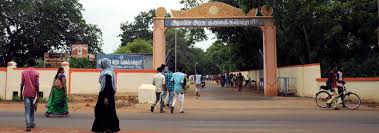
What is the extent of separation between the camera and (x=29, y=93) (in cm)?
1154

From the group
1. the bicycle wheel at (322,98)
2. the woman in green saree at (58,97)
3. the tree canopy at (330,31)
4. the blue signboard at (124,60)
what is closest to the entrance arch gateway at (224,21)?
the tree canopy at (330,31)

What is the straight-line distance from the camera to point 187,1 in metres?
37.9

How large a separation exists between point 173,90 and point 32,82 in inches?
256

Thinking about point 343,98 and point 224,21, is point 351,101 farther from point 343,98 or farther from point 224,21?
point 224,21

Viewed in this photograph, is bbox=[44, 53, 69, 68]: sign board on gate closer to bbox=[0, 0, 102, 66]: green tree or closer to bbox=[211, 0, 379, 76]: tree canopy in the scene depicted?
bbox=[211, 0, 379, 76]: tree canopy

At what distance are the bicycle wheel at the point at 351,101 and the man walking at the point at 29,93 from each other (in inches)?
476

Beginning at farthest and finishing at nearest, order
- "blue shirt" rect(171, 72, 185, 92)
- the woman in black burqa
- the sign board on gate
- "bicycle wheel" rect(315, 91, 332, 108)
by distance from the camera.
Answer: the sign board on gate < "bicycle wheel" rect(315, 91, 332, 108) < "blue shirt" rect(171, 72, 185, 92) < the woman in black burqa

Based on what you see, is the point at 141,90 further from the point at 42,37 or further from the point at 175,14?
the point at 42,37

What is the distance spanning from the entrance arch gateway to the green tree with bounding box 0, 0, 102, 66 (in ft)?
77.4

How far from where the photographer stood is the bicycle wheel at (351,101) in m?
19.1

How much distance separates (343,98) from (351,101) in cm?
195

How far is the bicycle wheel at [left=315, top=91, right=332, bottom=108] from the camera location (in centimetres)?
1947

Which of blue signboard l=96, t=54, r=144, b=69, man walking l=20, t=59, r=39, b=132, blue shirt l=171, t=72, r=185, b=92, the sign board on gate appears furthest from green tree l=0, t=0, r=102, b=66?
man walking l=20, t=59, r=39, b=132

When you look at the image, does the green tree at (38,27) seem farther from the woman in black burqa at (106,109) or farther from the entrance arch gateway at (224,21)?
the woman in black burqa at (106,109)
